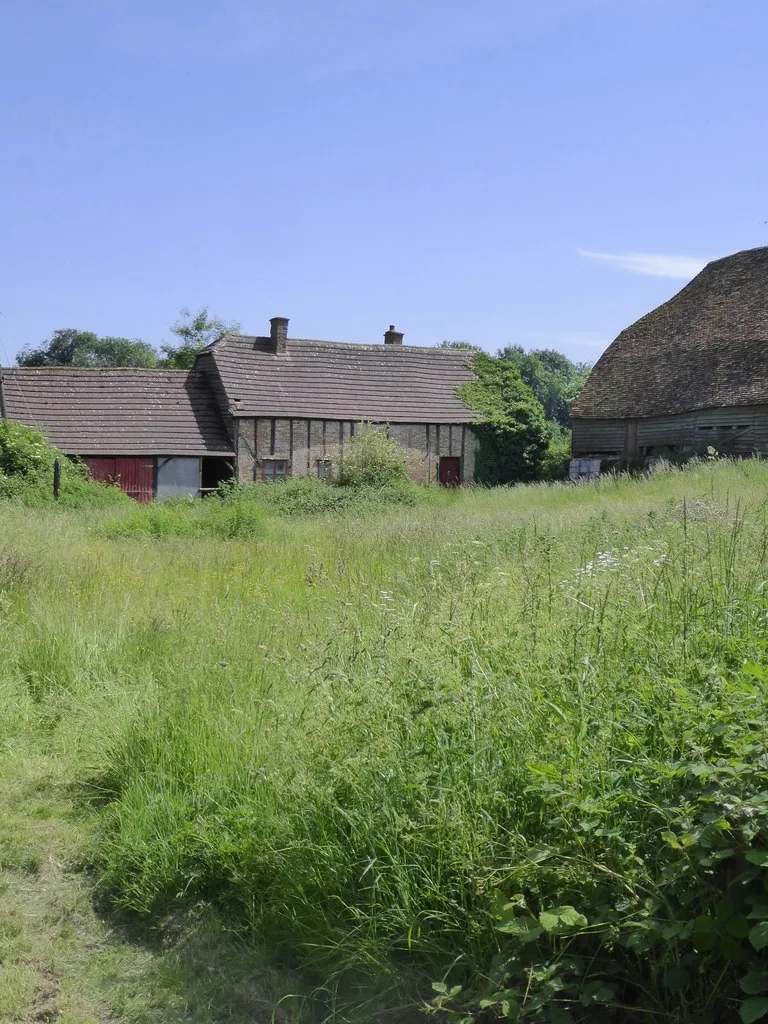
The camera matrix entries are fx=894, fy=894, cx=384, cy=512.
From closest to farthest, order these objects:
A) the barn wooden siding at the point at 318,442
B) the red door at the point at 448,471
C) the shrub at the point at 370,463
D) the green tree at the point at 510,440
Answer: the shrub at the point at 370,463 → the barn wooden siding at the point at 318,442 → the red door at the point at 448,471 → the green tree at the point at 510,440

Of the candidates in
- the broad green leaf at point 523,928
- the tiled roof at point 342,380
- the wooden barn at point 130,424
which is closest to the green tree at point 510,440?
the tiled roof at point 342,380

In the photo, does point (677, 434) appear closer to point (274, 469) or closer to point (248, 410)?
point (274, 469)

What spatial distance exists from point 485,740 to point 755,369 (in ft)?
89.2

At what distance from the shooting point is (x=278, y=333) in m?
34.0

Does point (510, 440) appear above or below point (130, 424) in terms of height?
below

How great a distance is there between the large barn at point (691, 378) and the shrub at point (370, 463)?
8157mm

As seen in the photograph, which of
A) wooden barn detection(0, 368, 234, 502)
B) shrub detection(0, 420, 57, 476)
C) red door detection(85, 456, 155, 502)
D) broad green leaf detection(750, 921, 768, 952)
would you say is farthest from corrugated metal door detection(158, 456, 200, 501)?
broad green leaf detection(750, 921, 768, 952)

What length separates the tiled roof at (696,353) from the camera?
28.2 meters

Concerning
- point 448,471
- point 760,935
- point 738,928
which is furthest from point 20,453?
point 760,935

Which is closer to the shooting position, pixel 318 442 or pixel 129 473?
pixel 129 473

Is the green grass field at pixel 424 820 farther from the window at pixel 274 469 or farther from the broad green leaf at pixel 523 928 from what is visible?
the window at pixel 274 469

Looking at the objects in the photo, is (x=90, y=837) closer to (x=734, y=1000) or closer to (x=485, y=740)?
(x=485, y=740)

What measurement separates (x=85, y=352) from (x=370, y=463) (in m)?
66.9

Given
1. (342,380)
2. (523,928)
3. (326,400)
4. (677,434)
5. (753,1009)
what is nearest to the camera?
(753,1009)
